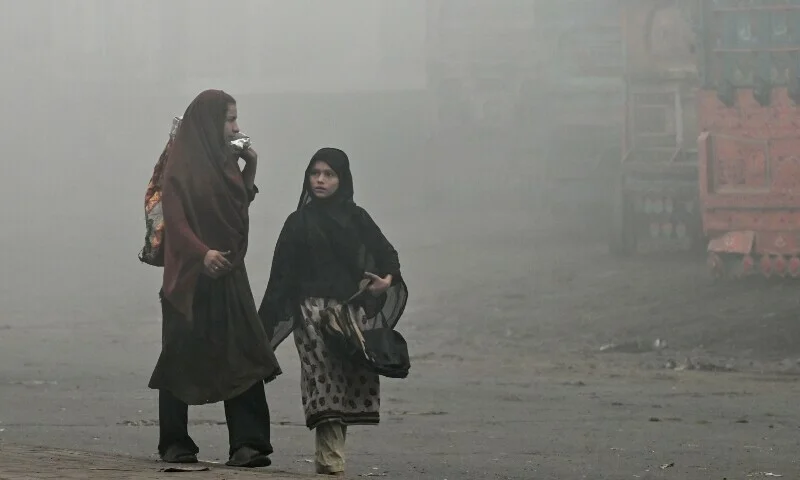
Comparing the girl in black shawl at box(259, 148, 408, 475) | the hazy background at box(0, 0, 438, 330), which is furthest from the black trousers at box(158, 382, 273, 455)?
the hazy background at box(0, 0, 438, 330)

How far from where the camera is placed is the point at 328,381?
632cm

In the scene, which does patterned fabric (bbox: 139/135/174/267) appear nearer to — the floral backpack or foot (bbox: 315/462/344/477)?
the floral backpack

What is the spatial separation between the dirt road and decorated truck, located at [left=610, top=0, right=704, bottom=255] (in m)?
0.47

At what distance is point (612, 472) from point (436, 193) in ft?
66.5

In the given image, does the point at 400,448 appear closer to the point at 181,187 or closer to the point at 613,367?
the point at 181,187

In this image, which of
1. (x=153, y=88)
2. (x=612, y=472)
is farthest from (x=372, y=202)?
(x=612, y=472)

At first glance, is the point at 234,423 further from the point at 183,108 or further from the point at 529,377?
the point at 183,108

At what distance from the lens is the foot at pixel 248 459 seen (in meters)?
6.42

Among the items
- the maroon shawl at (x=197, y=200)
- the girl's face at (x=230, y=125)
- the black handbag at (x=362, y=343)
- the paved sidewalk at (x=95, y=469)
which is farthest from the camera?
the girl's face at (x=230, y=125)

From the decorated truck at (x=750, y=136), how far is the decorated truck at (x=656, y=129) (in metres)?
2.08

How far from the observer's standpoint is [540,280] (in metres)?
18.1

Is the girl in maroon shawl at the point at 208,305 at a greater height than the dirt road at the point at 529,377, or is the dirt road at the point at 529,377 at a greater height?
the girl in maroon shawl at the point at 208,305

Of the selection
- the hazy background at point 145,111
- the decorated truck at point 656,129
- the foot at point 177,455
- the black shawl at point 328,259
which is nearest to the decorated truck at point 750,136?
the decorated truck at point 656,129

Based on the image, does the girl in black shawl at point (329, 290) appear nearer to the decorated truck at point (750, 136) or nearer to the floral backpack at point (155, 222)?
the floral backpack at point (155, 222)
